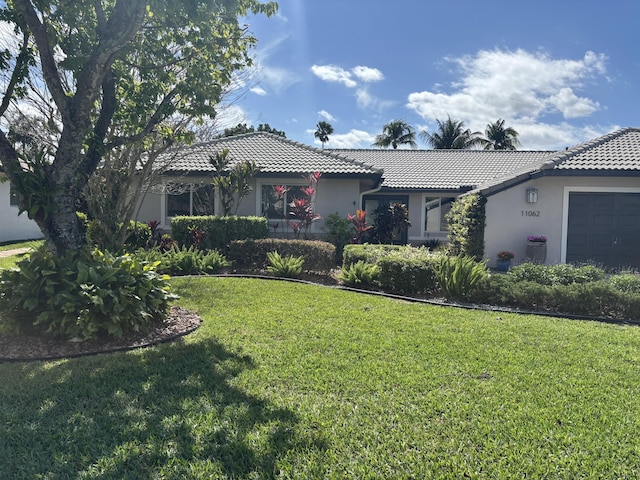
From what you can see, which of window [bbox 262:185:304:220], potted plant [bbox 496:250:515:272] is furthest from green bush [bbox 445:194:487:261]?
window [bbox 262:185:304:220]

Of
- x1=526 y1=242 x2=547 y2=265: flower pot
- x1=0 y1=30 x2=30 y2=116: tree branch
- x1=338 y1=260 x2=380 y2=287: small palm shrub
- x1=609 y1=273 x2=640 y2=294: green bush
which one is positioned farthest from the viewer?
x1=526 y1=242 x2=547 y2=265: flower pot

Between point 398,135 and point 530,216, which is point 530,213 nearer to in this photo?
A: point 530,216

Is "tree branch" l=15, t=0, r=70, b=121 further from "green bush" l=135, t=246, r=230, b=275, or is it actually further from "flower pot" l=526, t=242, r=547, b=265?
"flower pot" l=526, t=242, r=547, b=265

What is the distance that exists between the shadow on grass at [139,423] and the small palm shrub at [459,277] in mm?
4987

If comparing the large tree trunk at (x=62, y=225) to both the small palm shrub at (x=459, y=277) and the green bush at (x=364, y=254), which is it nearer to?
the green bush at (x=364, y=254)

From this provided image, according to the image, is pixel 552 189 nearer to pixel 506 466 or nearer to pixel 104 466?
pixel 506 466

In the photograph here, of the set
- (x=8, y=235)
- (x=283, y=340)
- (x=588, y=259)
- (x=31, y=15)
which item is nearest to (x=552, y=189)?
(x=588, y=259)

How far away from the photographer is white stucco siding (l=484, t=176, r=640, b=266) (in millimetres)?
12359

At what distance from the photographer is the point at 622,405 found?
12.5 ft

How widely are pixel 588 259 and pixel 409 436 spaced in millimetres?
11691

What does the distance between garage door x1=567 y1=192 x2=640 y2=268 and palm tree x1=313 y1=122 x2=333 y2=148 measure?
44419 millimetres

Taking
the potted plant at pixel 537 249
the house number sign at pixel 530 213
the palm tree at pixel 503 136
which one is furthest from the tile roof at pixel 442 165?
the palm tree at pixel 503 136

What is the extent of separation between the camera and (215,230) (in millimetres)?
12250

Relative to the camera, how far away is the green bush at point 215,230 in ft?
40.2
